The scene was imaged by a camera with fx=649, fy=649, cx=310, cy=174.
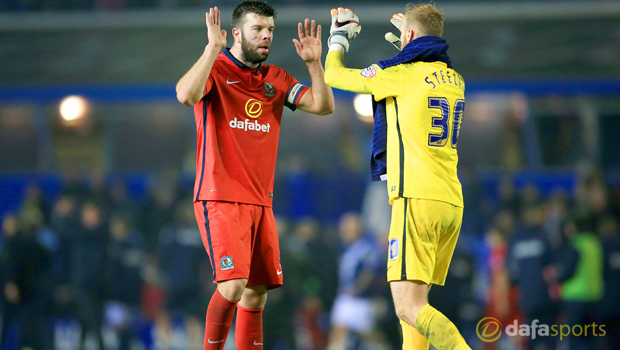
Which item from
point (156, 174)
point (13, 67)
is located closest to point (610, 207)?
point (156, 174)

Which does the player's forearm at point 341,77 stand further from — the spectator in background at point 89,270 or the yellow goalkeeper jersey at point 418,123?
the spectator in background at point 89,270

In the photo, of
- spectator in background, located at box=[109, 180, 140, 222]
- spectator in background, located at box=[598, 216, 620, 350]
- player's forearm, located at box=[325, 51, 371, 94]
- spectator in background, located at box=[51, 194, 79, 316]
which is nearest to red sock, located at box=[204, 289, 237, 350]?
player's forearm, located at box=[325, 51, 371, 94]

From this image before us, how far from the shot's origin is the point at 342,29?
441cm

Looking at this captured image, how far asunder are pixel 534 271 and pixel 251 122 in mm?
5716

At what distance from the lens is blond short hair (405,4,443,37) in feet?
13.6

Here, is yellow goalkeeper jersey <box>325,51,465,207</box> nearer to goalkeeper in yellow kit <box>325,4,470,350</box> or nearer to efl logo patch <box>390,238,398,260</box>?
goalkeeper in yellow kit <box>325,4,470,350</box>

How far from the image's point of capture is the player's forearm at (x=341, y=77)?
13.3 ft


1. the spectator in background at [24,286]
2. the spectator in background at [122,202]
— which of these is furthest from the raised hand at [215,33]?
the spectator in background at [122,202]

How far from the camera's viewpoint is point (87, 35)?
47.1 ft

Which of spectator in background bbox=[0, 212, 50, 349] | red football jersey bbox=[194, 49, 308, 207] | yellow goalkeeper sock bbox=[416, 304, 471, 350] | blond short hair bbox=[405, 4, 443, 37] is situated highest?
blond short hair bbox=[405, 4, 443, 37]

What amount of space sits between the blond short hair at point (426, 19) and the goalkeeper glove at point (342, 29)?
1.33 ft

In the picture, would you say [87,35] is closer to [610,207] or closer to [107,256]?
[107,256]

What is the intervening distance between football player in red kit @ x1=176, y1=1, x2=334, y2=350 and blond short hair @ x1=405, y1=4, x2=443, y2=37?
679 mm

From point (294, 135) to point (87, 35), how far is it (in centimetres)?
530
